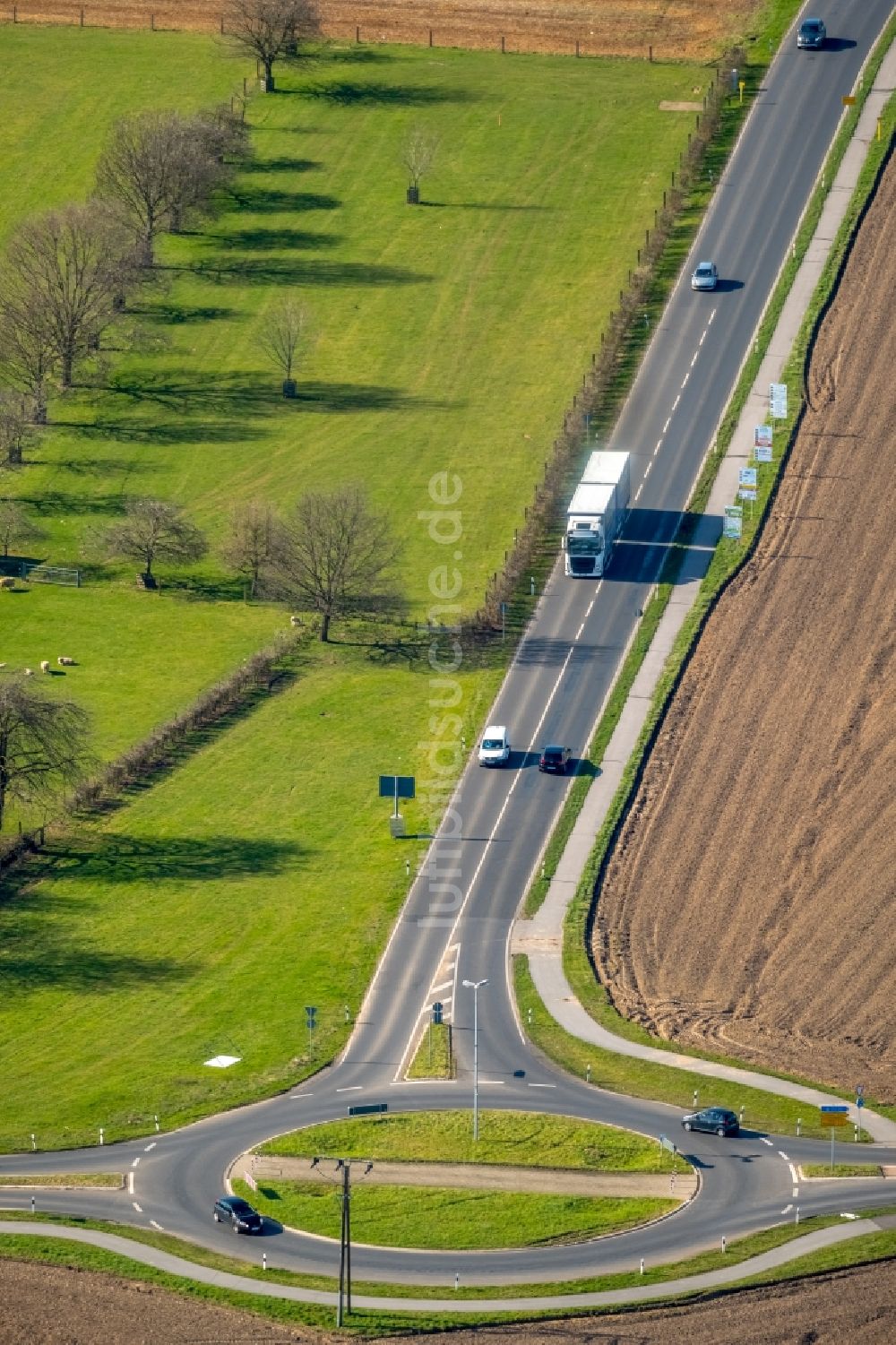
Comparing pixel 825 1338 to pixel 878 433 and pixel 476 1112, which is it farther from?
pixel 878 433

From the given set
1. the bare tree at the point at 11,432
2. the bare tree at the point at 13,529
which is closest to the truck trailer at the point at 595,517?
the bare tree at the point at 13,529

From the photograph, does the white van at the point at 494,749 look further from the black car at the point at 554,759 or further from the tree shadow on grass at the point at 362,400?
the tree shadow on grass at the point at 362,400

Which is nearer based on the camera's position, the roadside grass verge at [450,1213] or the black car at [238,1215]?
the roadside grass verge at [450,1213]

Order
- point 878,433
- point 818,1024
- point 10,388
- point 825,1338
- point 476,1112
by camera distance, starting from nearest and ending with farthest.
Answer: point 825,1338
point 476,1112
point 818,1024
point 878,433
point 10,388

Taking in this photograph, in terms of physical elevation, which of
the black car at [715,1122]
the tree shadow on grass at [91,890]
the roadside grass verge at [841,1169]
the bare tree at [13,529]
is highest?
the bare tree at [13,529]

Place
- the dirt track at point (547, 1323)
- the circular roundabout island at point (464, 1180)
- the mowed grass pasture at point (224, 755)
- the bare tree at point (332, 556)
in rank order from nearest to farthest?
the dirt track at point (547, 1323) → the circular roundabout island at point (464, 1180) → the mowed grass pasture at point (224, 755) → the bare tree at point (332, 556)

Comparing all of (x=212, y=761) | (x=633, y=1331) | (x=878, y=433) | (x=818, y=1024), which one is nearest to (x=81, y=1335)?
(x=633, y=1331)
